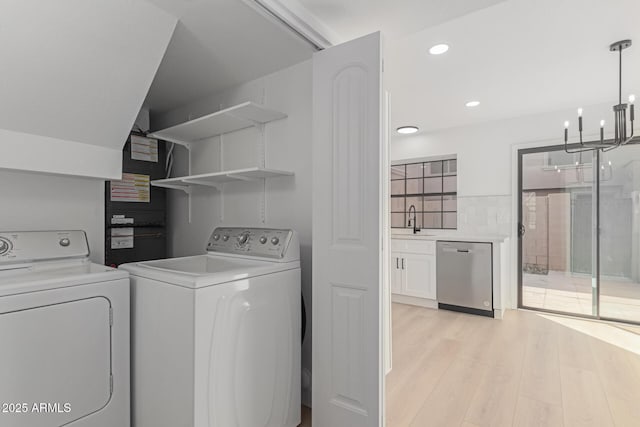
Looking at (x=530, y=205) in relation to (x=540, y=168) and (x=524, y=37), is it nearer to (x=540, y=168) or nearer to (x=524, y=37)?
(x=540, y=168)

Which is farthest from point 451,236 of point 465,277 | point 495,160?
point 495,160

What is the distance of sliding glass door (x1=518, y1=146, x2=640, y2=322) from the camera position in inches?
128

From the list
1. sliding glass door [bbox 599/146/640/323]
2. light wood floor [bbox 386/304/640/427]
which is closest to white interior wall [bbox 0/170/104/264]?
light wood floor [bbox 386/304/640/427]

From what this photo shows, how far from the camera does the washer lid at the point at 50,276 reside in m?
1.22

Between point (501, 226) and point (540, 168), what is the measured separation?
31.0 inches

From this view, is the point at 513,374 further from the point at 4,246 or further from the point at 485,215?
the point at 4,246

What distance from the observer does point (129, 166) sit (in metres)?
2.37

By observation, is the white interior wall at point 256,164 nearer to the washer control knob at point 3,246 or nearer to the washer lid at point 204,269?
Answer: the washer lid at point 204,269

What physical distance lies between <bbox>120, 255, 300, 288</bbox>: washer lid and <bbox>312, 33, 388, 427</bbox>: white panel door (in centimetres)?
29

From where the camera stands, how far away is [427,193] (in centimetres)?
460

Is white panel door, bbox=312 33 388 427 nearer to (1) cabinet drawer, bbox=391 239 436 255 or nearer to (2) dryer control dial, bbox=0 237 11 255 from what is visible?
(2) dryer control dial, bbox=0 237 11 255

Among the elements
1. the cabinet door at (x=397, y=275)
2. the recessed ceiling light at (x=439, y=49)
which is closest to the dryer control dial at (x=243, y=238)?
the recessed ceiling light at (x=439, y=49)

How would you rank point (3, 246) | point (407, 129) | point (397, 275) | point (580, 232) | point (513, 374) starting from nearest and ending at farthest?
1. point (3, 246)
2. point (513, 374)
3. point (580, 232)
4. point (397, 275)
5. point (407, 129)

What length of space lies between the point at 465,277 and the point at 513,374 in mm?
1461
